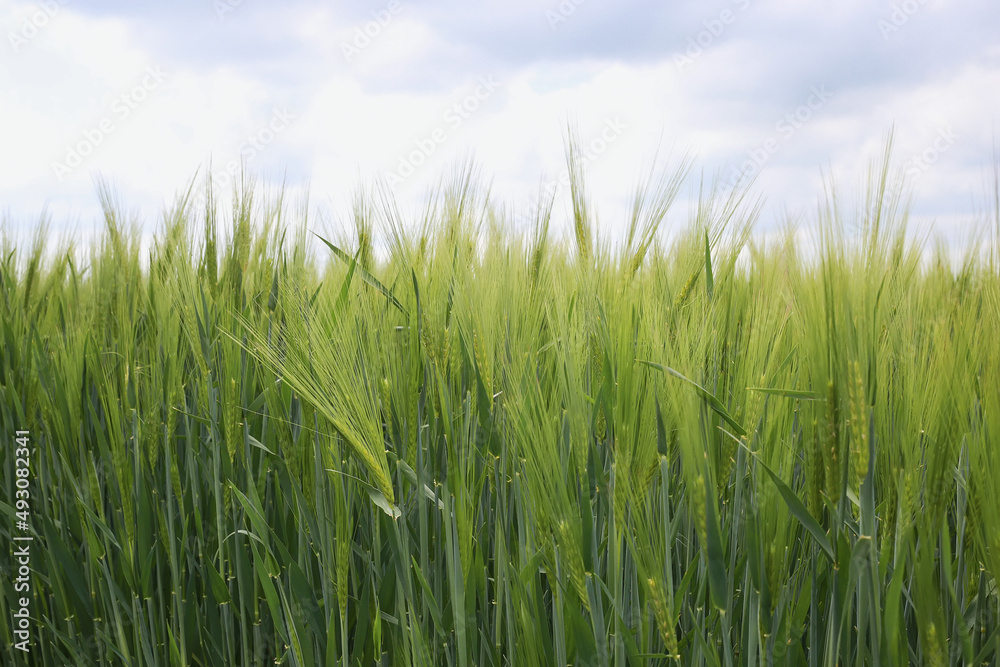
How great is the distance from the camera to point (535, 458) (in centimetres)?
83

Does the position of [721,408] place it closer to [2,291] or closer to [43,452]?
[43,452]

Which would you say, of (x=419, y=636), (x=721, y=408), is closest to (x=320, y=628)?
(x=419, y=636)

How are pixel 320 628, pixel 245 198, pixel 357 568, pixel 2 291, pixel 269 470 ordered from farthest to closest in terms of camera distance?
pixel 2 291
pixel 245 198
pixel 269 470
pixel 357 568
pixel 320 628

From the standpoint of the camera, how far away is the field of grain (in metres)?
0.74

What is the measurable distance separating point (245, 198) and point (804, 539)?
1572mm

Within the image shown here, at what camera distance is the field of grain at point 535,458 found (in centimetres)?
74

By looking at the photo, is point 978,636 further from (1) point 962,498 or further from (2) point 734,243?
(2) point 734,243

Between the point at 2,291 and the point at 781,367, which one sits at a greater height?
the point at 2,291

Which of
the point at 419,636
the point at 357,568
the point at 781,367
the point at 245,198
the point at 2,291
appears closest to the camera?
the point at 419,636

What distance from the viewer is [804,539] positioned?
3.14 ft

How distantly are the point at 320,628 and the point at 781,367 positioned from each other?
3.02 feet

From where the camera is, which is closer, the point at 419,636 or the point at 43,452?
the point at 419,636

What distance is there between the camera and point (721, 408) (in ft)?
2.54

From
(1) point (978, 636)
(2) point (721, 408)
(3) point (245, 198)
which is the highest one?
(3) point (245, 198)
